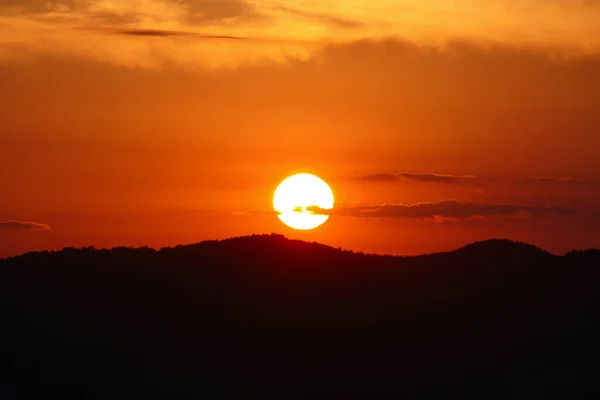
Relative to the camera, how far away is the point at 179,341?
67.6 meters

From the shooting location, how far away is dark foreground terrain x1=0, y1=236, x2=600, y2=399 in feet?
206

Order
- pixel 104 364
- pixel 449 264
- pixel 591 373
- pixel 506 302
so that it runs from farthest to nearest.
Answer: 1. pixel 449 264
2. pixel 506 302
3. pixel 104 364
4. pixel 591 373

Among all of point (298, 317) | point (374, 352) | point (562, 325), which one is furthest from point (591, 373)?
point (298, 317)

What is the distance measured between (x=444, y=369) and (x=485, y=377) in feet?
9.14

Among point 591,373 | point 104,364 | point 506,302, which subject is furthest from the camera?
point 506,302

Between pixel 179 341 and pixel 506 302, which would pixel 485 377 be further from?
pixel 179 341

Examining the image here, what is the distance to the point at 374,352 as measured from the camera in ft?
219

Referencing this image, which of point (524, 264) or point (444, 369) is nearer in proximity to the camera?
point (444, 369)

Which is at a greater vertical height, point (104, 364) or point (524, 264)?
point (524, 264)

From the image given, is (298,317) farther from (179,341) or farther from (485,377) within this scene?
(485,377)

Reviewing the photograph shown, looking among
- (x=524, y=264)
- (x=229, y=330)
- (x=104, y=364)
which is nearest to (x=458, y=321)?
(x=524, y=264)

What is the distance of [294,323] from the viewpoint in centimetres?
7012

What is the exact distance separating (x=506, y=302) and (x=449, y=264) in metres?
7.22

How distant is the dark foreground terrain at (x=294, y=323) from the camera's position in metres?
62.8
